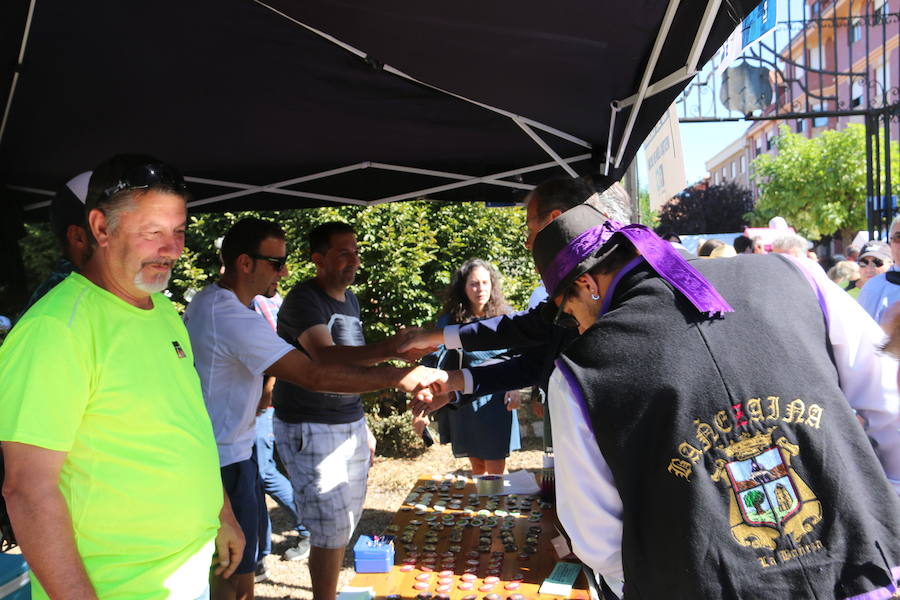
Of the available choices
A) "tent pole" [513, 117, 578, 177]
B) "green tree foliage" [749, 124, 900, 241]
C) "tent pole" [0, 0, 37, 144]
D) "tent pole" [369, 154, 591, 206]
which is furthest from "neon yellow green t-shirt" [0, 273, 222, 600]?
"green tree foliage" [749, 124, 900, 241]

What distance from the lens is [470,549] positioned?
9.58 ft

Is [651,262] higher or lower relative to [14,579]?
higher

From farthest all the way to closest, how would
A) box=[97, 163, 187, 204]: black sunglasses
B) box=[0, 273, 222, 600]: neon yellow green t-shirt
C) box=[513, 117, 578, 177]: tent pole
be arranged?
box=[513, 117, 578, 177]: tent pole, box=[97, 163, 187, 204]: black sunglasses, box=[0, 273, 222, 600]: neon yellow green t-shirt

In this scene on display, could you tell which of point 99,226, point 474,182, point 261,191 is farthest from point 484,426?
point 99,226

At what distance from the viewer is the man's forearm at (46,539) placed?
4.74 ft

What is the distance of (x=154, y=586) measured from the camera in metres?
1.66

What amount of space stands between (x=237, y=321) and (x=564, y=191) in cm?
140

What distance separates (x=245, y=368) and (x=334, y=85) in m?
1.37

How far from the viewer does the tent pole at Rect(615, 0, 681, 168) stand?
7.10 feet

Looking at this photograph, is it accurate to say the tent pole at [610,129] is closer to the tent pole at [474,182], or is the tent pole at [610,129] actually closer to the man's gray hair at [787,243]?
the tent pole at [474,182]

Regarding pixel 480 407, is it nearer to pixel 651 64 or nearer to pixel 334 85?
pixel 334 85

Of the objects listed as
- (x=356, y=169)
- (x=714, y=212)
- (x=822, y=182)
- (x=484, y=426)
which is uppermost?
(x=356, y=169)

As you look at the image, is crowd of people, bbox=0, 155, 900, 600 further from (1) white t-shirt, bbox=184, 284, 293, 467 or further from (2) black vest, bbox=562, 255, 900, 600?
(1) white t-shirt, bbox=184, 284, 293, 467

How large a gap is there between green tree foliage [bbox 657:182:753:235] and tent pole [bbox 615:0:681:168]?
1304 inches
